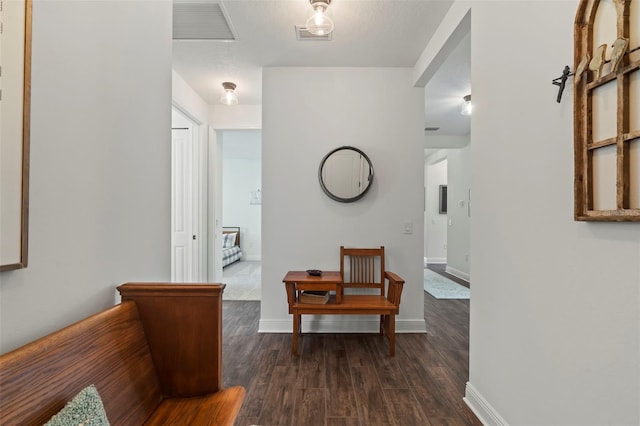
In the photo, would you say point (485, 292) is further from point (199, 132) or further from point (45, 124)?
point (199, 132)

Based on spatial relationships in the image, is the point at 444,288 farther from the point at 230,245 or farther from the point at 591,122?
the point at 230,245

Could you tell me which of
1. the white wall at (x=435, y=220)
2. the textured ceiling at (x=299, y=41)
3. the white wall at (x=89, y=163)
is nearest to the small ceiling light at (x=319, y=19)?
the textured ceiling at (x=299, y=41)

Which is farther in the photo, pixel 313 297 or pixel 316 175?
pixel 316 175

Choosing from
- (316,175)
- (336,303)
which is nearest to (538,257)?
(336,303)

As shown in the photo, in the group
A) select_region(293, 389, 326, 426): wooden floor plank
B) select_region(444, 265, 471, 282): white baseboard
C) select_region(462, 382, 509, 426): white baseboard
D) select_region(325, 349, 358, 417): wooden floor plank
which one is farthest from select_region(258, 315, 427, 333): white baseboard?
select_region(444, 265, 471, 282): white baseboard

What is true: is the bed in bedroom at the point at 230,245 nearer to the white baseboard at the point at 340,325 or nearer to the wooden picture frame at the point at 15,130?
the white baseboard at the point at 340,325

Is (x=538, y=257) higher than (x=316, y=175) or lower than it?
lower

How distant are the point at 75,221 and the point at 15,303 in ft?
0.99

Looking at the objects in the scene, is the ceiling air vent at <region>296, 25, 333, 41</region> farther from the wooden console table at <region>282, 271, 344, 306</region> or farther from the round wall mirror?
the wooden console table at <region>282, 271, 344, 306</region>

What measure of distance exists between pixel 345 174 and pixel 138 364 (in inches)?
89.5

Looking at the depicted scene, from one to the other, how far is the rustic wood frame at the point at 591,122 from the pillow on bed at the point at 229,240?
6775mm

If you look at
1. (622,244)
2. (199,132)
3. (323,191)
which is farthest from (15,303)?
(199,132)

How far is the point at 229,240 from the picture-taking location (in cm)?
720

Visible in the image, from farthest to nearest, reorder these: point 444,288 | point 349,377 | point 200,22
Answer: point 444,288 < point 200,22 < point 349,377
